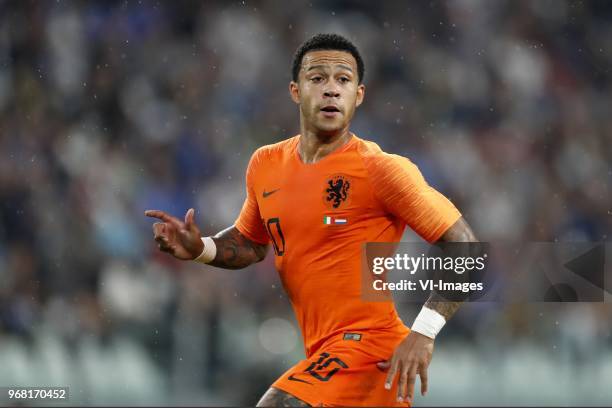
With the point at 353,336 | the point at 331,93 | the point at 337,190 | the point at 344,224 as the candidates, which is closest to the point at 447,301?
the point at 353,336

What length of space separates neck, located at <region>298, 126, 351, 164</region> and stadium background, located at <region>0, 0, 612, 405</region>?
3.39 meters

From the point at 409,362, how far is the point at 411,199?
2.37ft

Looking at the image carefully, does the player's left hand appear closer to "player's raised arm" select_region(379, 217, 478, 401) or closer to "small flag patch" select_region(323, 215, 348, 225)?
"player's raised arm" select_region(379, 217, 478, 401)

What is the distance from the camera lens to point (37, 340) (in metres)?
8.02

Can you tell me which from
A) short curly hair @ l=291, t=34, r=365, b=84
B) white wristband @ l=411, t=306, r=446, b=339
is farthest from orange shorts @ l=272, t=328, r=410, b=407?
short curly hair @ l=291, t=34, r=365, b=84

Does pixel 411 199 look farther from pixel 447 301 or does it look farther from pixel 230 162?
pixel 230 162

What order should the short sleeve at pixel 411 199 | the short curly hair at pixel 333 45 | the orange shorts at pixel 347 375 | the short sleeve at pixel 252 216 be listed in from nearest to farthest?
the orange shorts at pixel 347 375 < the short sleeve at pixel 411 199 < the short curly hair at pixel 333 45 < the short sleeve at pixel 252 216

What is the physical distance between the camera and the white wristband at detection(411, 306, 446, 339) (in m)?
3.56

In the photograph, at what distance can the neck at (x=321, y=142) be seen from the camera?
411cm

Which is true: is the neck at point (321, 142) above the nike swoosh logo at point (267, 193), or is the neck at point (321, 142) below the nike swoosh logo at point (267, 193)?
Answer: above

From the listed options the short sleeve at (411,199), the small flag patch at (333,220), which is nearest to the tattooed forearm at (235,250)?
the small flag patch at (333,220)

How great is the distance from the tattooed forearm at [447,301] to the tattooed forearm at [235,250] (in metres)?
1.23

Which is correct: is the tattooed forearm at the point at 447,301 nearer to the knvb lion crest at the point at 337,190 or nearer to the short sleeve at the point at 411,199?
the short sleeve at the point at 411,199

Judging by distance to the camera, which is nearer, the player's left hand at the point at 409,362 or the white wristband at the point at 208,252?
the player's left hand at the point at 409,362
